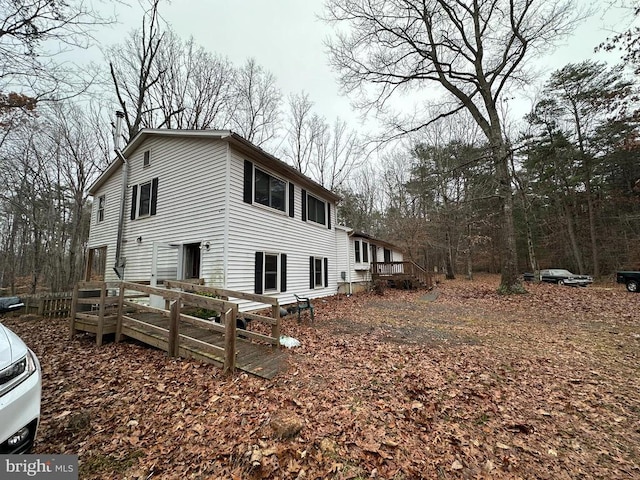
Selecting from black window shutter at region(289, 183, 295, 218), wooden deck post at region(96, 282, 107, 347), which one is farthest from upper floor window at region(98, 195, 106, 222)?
black window shutter at region(289, 183, 295, 218)

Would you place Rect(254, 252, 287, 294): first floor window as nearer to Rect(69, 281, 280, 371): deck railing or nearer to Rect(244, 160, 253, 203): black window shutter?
Rect(244, 160, 253, 203): black window shutter

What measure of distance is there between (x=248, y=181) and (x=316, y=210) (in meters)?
4.83

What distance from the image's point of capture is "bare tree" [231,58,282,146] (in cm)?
1922

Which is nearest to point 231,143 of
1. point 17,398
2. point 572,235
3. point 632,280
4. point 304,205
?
point 304,205

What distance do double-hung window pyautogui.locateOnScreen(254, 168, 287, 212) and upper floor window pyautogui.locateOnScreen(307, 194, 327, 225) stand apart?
204cm

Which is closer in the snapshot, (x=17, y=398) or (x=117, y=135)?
(x=17, y=398)

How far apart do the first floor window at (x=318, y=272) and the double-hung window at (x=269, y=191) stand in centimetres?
331

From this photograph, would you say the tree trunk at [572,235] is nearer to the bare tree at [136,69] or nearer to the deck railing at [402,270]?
the deck railing at [402,270]

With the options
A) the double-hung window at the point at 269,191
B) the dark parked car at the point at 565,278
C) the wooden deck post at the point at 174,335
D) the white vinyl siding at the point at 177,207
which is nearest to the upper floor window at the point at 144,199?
the white vinyl siding at the point at 177,207

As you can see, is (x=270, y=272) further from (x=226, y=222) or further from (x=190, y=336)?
(x=190, y=336)

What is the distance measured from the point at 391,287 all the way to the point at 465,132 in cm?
1573

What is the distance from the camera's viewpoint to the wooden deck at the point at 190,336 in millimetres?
4332

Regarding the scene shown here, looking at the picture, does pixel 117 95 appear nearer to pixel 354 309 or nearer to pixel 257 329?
pixel 257 329

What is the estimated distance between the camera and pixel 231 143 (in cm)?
836
